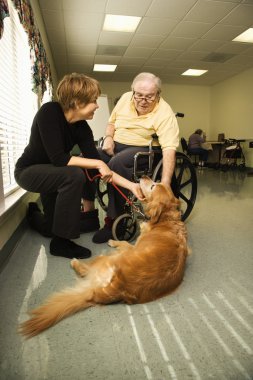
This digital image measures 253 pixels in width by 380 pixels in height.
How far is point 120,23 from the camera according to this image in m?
4.59

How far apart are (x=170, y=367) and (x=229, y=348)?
0.22 meters

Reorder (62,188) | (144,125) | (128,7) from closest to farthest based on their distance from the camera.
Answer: (62,188), (144,125), (128,7)

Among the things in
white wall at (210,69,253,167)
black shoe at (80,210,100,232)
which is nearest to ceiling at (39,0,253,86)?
white wall at (210,69,253,167)

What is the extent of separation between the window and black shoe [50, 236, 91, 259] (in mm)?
459

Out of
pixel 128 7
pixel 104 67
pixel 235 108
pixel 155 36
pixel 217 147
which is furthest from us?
pixel 217 147

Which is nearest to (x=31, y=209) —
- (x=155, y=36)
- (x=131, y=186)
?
(x=131, y=186)

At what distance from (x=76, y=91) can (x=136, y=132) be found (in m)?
0.66

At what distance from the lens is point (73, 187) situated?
4.91 ft

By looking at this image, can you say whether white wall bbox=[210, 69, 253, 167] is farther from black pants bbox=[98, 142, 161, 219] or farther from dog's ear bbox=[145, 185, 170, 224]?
dog's ear bbox=[145, 185, 170, 224]

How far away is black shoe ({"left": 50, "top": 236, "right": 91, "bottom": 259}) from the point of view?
5.11 feet

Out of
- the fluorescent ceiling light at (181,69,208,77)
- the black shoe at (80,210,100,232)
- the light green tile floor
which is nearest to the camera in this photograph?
the light green tile floor

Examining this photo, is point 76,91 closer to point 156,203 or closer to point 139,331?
point 156,203

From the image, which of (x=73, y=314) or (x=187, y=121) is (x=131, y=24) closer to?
(x=73, y=314)

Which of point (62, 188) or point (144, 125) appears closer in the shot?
point (62, 188)
